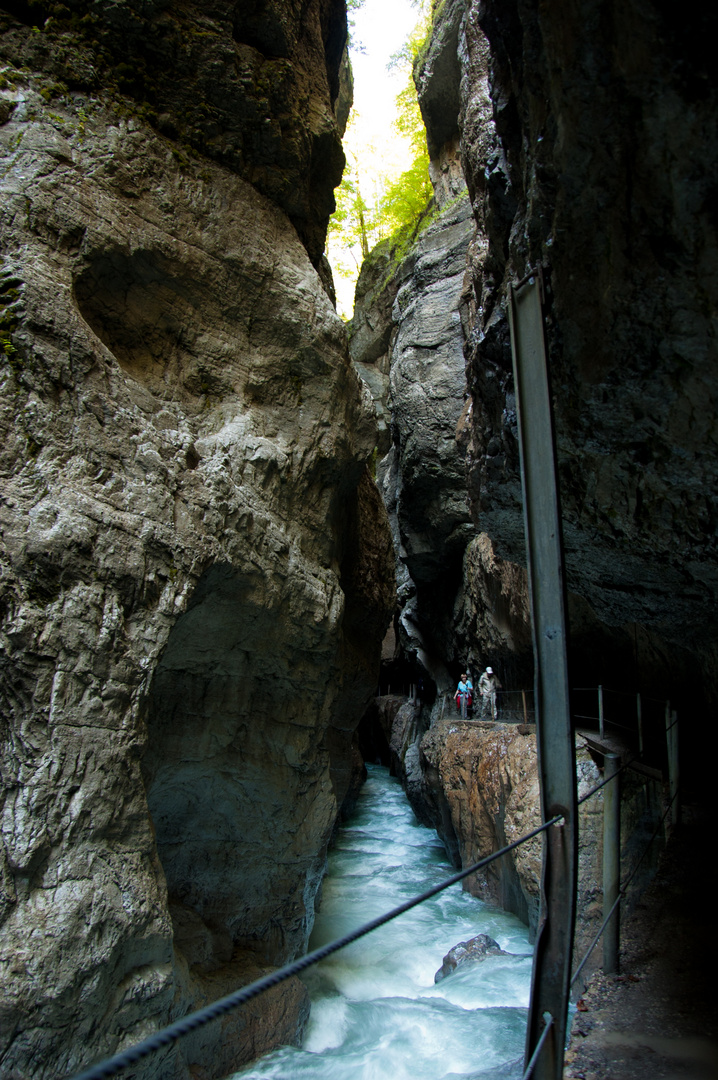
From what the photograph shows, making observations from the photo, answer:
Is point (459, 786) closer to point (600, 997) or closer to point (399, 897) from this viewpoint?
point (399, 897)

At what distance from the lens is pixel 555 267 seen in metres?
3.58

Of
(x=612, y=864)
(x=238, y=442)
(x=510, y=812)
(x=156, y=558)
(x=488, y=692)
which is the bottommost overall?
(x=510, y=812)

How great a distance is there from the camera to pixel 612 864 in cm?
427

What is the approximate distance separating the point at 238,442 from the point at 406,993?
7495 millimetres

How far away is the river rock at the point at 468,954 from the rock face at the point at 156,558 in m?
2.02

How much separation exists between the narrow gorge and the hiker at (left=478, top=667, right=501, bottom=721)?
14.6 feet

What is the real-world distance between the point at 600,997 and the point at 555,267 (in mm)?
4329

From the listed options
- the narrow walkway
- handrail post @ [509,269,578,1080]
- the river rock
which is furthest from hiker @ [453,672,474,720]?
handrail post @ [509,269,578,1080]

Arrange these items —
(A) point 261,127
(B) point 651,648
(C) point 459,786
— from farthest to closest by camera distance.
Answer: (C) point 459,786 < (B) point 651,648 < (A) point 261,127

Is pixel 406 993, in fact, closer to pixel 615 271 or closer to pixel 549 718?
pixel 549 718

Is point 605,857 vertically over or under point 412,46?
under

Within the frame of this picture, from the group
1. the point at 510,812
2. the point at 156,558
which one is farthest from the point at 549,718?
the point at 510,812

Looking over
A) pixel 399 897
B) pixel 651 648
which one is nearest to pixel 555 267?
pixel 651 648

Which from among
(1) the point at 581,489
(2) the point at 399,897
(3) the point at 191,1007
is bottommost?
(2) the point at 399,897
